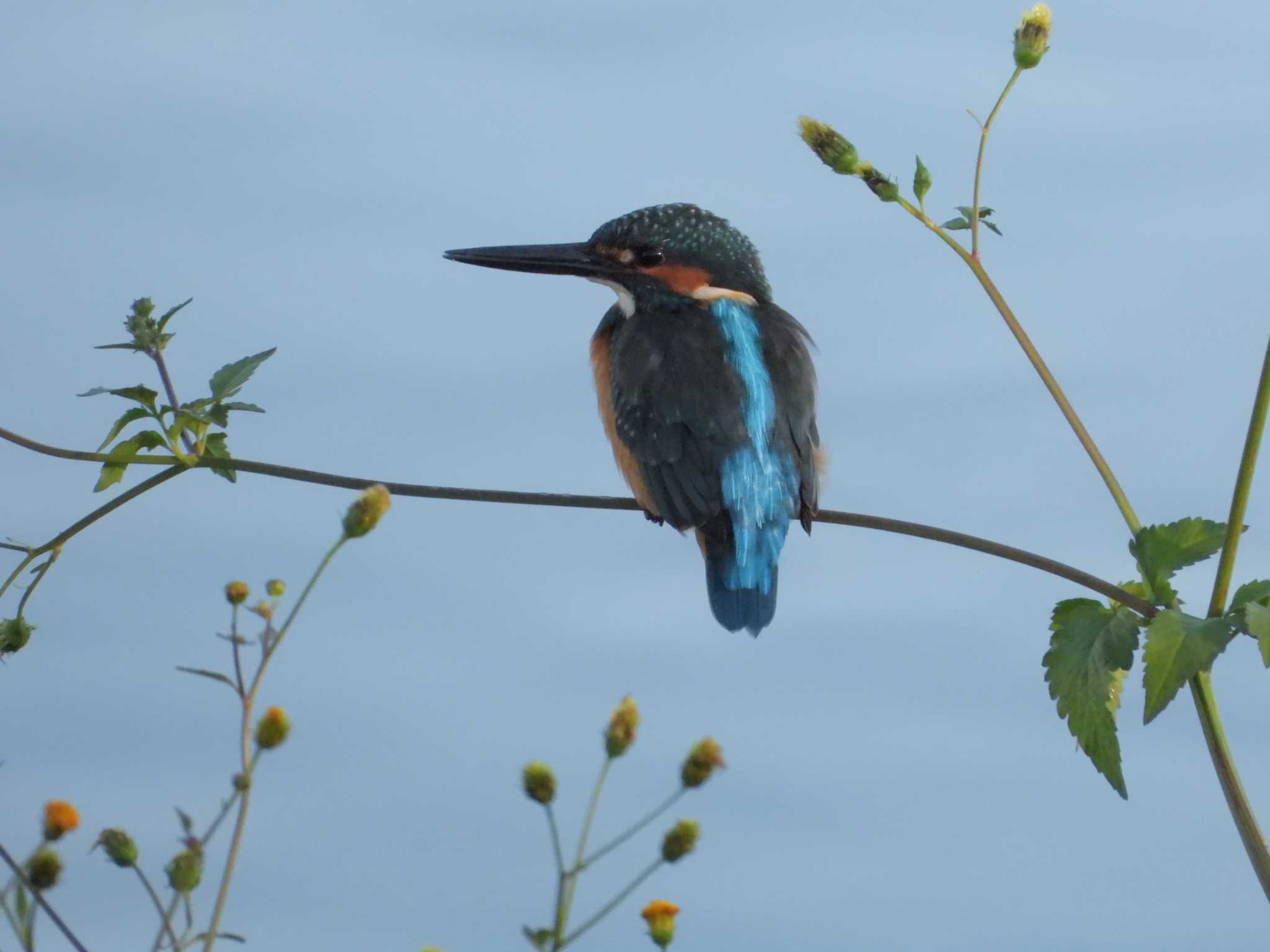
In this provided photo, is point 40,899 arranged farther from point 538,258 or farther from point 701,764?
point 538,258

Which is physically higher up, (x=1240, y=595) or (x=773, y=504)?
(x=773, y=504)

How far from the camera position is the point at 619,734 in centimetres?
150

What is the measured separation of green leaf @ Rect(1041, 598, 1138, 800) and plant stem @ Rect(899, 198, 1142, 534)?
6.5 inches

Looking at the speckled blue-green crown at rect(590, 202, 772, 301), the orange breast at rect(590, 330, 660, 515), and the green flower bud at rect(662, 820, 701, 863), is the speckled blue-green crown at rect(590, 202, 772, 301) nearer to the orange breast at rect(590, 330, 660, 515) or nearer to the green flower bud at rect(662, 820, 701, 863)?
the orange breast at rect(590, 330, 660, 515)

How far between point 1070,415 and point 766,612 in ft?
2.41

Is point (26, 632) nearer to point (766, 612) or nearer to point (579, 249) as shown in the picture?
point (766, 612)

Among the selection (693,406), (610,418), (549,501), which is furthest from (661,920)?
(610,418)

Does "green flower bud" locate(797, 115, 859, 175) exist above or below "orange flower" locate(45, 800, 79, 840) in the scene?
above

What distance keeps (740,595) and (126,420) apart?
1079 mm

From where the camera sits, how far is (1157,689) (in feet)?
6.86

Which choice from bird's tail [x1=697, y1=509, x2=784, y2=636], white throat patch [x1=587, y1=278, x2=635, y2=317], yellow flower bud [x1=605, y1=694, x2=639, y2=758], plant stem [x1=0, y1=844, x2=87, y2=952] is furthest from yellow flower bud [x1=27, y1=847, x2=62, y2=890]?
white throat patch [x1=587, y1=278, x2=635, y2=317]

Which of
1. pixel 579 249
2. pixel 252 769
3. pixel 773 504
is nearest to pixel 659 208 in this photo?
pixel 579 249

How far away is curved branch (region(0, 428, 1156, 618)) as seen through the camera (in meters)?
2.13

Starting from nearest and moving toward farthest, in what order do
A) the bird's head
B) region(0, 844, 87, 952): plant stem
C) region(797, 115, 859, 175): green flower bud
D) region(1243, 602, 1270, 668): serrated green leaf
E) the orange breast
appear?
1. region(0, 844, 87, 952): plant stem
2. region(1243, 602, 1270, 668): serrated green leaf
3. region(797, 115, 859, 175): green flower bud
4. the orange breast
5. the bird's head
